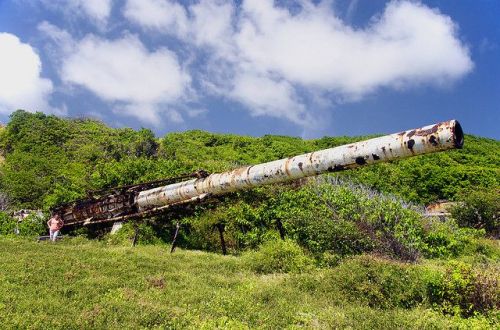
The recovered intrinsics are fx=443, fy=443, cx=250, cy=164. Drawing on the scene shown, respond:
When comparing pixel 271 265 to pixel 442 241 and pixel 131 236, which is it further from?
pixel 442 241

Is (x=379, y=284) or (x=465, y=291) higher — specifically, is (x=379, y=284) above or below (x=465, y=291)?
above

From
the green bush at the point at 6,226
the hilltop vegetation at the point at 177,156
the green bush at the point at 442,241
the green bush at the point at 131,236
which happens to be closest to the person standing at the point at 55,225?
the green bush at the point at 131,236

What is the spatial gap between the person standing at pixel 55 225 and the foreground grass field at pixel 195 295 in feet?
16.1

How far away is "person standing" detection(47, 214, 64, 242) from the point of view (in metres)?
17.8

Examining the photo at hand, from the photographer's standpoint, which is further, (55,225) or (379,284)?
(55,225)

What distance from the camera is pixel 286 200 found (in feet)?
57.4

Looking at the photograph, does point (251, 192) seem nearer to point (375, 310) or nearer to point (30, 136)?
point (375, 310)

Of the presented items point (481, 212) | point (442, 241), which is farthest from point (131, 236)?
point (481, 212)

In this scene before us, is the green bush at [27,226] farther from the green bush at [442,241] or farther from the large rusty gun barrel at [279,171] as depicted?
the green bush at [442,241]

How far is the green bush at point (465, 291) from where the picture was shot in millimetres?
9141

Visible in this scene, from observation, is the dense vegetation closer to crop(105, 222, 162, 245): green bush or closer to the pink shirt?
crop(105, 222, 162, 245): green bush

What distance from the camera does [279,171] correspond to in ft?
35.3

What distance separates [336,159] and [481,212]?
3100 cm

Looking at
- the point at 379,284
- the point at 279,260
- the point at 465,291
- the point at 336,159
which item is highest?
the point at 336,159
